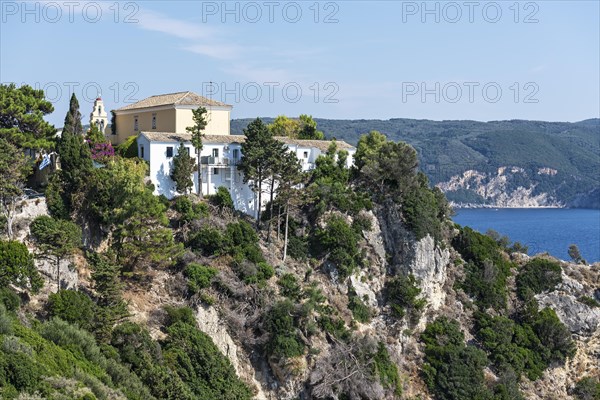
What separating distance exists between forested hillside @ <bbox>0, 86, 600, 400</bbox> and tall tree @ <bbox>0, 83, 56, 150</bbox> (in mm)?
168

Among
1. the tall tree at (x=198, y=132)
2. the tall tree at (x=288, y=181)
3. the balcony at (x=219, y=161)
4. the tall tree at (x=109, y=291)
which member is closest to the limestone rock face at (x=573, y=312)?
the tall tree at (x=288, y=181)

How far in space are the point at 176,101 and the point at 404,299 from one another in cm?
2188

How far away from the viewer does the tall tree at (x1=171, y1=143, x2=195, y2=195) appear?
163 ft

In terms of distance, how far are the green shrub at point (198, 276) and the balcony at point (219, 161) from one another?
10278 millimetres

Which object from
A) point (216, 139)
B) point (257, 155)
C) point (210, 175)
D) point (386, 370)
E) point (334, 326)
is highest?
point (216, 139)

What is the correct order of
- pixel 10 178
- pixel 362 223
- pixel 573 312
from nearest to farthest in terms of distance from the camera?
1. pixel 10 178
2. pixel 362 223
3. pixel 573 312

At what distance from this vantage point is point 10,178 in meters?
40.5

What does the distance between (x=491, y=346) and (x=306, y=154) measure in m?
19.7

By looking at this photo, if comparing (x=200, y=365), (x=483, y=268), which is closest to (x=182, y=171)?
(x=200, y=365)

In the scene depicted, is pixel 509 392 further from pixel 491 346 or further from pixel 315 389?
pixel 315 389

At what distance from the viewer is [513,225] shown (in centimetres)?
18275

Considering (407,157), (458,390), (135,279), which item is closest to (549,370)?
(458,390)

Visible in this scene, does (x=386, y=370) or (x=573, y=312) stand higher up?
(x=573, y=312)

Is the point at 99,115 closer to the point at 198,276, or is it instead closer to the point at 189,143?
the point at 189,143
